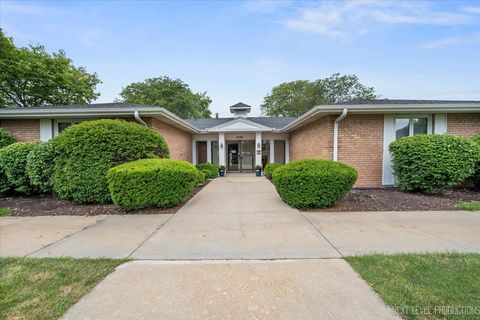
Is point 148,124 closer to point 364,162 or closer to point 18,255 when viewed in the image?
point 18,255

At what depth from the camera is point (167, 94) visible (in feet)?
104

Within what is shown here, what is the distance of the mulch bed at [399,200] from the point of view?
18.1 ft

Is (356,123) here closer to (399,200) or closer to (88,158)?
(399,200)

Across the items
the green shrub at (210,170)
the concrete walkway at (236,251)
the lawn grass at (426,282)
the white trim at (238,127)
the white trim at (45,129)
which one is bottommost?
the concrete walkway at (236,251)

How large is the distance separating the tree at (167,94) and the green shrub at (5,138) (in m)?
22.6

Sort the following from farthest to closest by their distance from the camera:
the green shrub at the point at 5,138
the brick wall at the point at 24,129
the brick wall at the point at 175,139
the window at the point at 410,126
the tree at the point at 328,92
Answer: the tree at the point at 328,92
the brick wall at the point at 175,139
the brick wall at the point at 24,129
the window at the point at 410,126
the green shrub at the point at 5,138

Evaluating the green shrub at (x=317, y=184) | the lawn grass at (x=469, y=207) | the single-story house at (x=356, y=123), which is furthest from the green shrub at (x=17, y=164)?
the lawn grass at (x=469, y=207)

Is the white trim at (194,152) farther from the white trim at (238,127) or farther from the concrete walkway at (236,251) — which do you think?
the concrete walkway at (236,251)

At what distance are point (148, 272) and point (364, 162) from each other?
771cm

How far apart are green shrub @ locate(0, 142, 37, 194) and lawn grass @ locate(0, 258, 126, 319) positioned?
504 centimetres

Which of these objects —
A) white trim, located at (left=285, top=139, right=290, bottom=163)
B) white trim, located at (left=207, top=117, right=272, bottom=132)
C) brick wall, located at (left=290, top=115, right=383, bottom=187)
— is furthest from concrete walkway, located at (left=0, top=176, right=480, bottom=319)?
white trim, located at (left=285, top=139, right=290, bottom=163)

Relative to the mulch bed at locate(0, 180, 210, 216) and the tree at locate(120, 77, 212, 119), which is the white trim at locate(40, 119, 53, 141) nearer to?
the mulch bed at locate(0, 180, 210, 216)

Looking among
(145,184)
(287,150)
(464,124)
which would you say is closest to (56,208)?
(145,184)

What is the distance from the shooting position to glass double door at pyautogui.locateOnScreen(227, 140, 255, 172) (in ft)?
52.4
